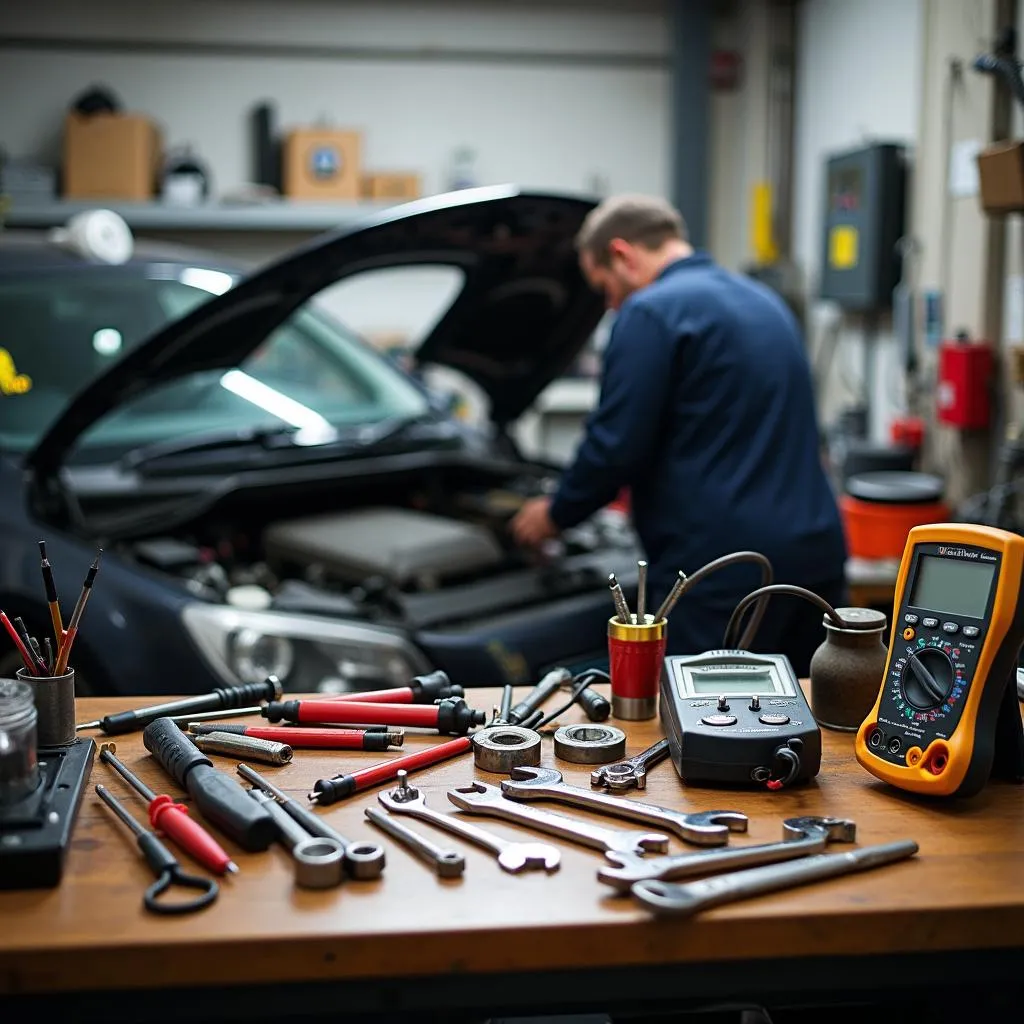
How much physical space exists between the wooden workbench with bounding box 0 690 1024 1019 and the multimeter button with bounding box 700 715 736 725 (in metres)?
0.23

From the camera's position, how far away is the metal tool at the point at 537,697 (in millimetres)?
1480

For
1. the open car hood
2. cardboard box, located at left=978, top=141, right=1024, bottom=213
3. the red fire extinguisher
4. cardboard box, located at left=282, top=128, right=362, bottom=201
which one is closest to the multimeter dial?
the open car hood

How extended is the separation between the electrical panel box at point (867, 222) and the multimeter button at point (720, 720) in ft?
12.7

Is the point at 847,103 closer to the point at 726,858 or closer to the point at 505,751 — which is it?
the point at 505,751

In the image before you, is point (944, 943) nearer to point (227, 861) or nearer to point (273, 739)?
point (227, 861)

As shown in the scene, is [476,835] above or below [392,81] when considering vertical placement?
below

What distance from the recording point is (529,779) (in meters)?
1.28

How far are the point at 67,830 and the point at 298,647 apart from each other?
115 centimetres

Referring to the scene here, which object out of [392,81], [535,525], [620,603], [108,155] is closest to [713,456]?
[535,525]

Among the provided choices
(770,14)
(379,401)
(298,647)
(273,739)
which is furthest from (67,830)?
(770,14)

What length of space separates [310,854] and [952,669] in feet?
2.13

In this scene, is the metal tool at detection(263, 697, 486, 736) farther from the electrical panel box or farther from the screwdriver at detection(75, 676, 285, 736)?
the electrical panel box

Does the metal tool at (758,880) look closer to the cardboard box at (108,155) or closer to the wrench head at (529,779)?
the wrench head at (529,779)

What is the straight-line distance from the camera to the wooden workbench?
3.24 feet
